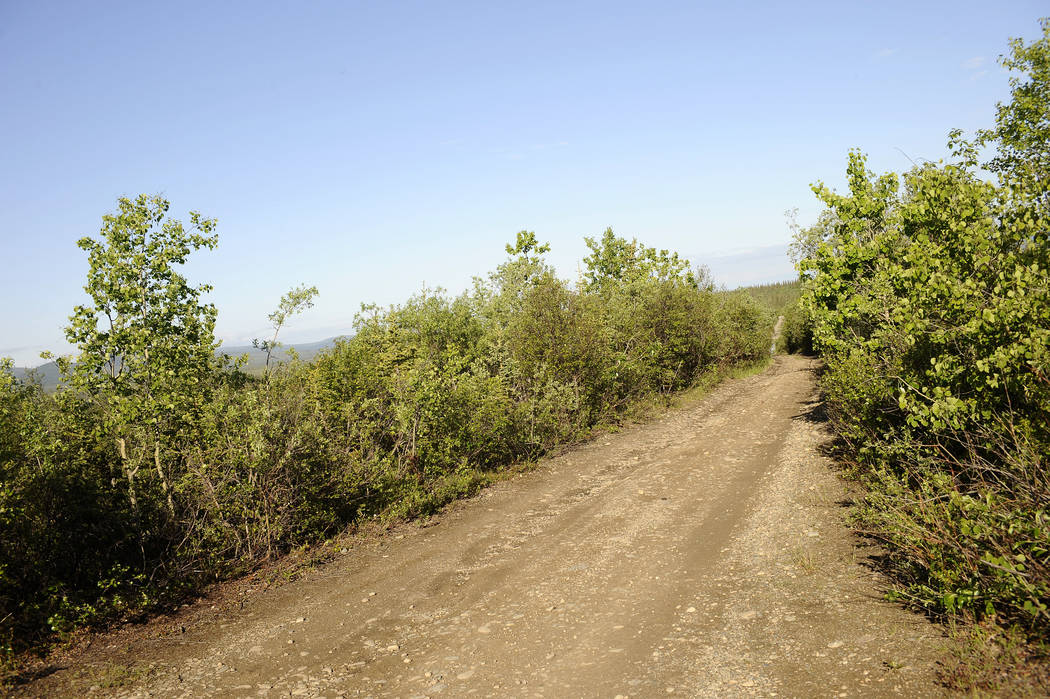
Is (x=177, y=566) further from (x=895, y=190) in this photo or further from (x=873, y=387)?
(x=895, y=190)

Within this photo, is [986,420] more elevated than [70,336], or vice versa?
[70,336]

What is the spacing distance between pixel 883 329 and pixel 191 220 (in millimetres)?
11684

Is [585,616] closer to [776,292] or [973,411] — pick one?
[973,411]

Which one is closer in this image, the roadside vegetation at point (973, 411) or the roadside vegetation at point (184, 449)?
the roadside vegetation at point (973, 411)

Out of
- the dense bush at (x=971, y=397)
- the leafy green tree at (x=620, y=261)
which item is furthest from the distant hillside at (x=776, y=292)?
the dense bush at (x=971, y=397)

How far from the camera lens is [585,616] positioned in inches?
269

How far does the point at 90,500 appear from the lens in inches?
316

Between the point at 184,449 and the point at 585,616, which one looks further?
the point at 184,449

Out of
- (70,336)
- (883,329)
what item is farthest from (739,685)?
(70,336)

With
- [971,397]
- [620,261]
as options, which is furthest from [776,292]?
[971,397]

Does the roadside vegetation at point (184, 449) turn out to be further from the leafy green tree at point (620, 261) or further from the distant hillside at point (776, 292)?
the distant hillside at point (776, 292)

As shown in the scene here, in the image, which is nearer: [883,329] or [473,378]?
[883,329]

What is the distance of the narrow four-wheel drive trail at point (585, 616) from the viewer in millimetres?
5543

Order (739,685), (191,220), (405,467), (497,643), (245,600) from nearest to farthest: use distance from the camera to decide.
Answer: (739,685)
(497,643)
(245,600)
(191,220)
(405,467)
